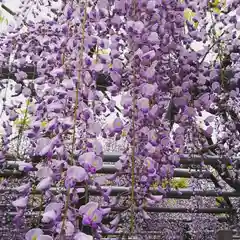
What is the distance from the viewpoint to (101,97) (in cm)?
161

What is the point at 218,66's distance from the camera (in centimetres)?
247

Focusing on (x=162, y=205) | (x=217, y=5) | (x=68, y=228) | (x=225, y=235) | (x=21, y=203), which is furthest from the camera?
(x=162, y=205)

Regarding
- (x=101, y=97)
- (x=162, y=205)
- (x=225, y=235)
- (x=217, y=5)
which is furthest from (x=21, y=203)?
(x=162, y=205)

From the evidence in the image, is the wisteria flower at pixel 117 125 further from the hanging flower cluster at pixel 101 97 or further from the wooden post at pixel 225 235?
the wooden post at pixel 225 235

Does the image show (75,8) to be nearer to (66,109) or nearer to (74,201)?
(66,109)

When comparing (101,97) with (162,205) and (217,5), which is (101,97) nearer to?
(217,5)

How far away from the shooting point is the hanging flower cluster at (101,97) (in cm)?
135

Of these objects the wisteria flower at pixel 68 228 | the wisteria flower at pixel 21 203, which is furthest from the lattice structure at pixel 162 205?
the wisteria flower at pixel 68 228

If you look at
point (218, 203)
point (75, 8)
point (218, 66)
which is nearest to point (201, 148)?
point (218, 66)

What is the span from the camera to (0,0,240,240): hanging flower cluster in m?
1.35

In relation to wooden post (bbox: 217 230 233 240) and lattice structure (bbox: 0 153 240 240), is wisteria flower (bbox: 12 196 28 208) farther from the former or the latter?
wooden post (bbox: 217 230 233 240)

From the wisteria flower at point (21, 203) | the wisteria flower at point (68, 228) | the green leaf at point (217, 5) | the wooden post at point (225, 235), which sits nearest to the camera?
the wisteria flower at point (68, 228)

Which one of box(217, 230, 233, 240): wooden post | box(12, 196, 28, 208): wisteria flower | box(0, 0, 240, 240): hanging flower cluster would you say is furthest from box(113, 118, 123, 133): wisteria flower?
box(217, 230, 233, 240): wooden post

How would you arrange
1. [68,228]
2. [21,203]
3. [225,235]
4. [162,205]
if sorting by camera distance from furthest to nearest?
[162,205]
[225,235]
[21,203]
[68,228]
